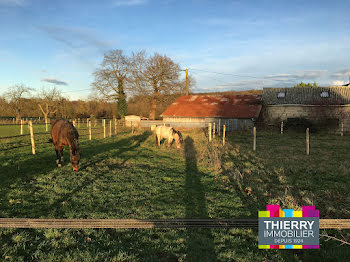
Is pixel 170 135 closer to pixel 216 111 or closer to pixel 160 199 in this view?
pixel 160 199

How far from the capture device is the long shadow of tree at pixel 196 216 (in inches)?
144

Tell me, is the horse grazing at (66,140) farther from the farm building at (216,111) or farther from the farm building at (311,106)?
the farm building at (311,106)

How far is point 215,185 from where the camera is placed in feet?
25.1

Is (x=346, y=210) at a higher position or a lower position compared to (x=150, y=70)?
lower

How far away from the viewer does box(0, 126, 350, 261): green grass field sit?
12.1 ft

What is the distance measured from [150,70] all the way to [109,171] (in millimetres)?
38339

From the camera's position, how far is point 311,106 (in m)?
28.4

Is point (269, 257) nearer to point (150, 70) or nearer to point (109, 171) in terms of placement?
point (109, 171)

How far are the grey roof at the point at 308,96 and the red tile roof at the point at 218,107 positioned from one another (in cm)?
195

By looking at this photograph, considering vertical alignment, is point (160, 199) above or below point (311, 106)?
below

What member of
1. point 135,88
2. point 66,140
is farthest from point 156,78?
point 66,140

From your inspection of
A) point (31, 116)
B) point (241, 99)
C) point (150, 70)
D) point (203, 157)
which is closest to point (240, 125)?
point (241, 99)

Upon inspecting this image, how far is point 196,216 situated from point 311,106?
29.5 metres

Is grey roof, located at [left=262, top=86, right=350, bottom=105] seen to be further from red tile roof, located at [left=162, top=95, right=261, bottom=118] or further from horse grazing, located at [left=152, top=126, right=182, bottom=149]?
horse grazing, located at [left=152, top=126, right=182, bottom=149]
